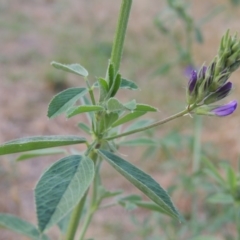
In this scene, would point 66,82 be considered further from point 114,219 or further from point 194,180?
point 194,180

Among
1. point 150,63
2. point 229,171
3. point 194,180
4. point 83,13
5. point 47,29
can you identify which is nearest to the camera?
point 229,171

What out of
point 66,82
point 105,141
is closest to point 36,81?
point 66,82

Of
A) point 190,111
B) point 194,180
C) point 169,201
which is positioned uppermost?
point 194,180

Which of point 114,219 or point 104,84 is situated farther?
point 114,219

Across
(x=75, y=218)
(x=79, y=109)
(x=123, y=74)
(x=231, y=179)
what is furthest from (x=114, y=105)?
(x=123, y=74)

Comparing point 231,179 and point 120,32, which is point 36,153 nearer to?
point 120,32

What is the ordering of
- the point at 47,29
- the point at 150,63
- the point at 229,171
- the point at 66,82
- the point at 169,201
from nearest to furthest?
1. the point at 169,201
2. the point at 229,171
3. the point at 66,82
4. the point at 150,63
5. the point at 47,29
